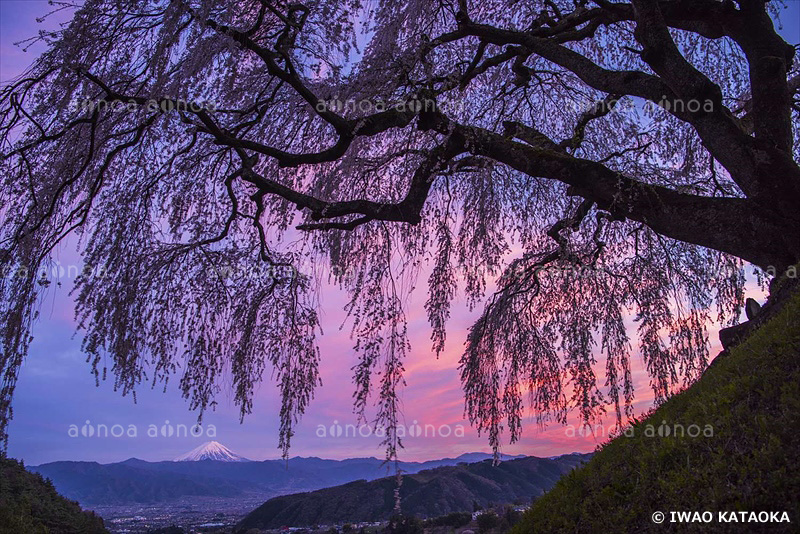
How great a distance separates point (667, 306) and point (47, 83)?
889 cm

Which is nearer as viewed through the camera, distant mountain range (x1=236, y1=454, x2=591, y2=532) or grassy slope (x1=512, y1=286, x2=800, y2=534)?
grassy slope (x1=512, y1=286, x2=800, y2=534)

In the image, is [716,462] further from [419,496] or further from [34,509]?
[419,496]

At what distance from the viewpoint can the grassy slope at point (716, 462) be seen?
3.07m

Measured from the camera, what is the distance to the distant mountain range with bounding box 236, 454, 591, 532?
1012 inches

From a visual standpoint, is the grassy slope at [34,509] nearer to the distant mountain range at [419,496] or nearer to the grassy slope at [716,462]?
the grassy slope at [716,462]

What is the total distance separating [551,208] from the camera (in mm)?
9320

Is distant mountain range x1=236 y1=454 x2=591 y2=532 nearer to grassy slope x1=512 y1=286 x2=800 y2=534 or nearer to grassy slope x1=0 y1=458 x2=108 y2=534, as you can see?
grassy slope x1=0 y1=458 x2=108 y2=534

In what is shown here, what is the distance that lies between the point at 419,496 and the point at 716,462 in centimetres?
2615

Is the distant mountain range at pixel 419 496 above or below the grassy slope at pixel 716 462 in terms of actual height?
below

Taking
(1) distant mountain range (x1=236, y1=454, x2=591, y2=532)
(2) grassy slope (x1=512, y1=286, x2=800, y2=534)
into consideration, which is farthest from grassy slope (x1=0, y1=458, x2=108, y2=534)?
(1) distant mountain range (x1=236, y1=454, x2=591, y2=532)

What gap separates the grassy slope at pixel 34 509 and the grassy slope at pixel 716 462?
28.8 ft

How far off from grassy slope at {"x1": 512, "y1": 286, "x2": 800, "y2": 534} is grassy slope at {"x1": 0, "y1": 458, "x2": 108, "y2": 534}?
8.77 metres

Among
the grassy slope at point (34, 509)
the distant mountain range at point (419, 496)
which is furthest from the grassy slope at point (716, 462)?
the distant mountain range at point (419, 496)

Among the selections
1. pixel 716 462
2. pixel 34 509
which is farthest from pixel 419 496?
pixel 716 462
